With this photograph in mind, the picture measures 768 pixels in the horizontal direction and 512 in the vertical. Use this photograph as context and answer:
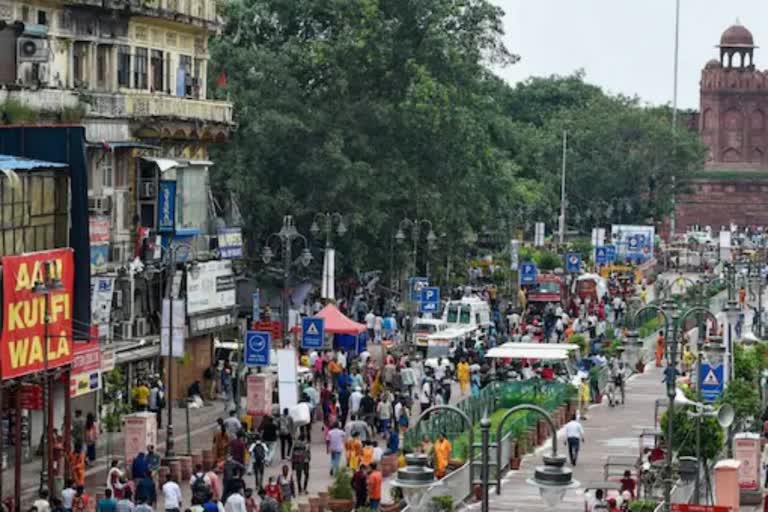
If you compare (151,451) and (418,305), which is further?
(418,305)

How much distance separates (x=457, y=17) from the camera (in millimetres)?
86750

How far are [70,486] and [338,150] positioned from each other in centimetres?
3517

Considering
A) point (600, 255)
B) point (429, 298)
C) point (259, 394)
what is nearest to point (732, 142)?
point (600, 255)

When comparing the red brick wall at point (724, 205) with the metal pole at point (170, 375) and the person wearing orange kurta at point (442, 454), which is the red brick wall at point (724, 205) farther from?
the person wearing orange kurta at point (442, 454)

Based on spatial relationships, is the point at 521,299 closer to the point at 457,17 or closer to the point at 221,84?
the point at 457,17

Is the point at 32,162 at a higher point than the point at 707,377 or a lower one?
higher

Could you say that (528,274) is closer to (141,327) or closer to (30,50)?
(141,327)

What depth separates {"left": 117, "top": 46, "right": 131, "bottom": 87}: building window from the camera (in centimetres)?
6444

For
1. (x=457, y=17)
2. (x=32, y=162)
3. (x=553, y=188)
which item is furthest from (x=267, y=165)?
(x=553, y=188)

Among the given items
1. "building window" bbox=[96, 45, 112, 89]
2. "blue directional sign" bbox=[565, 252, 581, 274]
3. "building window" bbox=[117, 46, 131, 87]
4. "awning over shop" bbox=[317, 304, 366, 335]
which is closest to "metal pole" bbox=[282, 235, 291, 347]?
"awning over shop" bbox=[317, 304, 366, 335]

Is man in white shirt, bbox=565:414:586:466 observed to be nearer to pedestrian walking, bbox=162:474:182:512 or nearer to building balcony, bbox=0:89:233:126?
pedestrian walking, bbox=162:474:182:512

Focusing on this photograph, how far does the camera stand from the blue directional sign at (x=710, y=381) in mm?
47312

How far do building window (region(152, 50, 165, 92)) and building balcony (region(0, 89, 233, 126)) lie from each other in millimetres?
603

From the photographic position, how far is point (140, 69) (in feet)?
216
